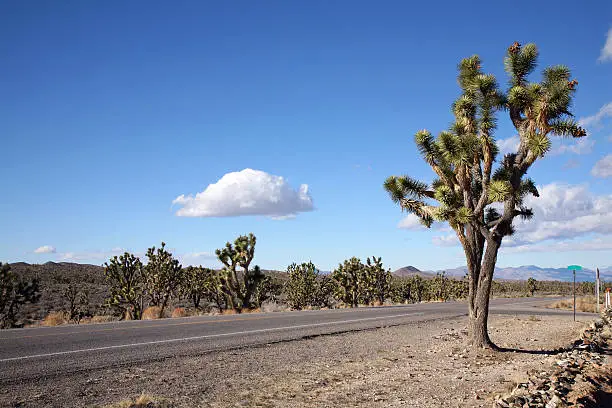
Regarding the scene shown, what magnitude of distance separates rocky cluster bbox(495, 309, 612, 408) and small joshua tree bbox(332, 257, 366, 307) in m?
32.1

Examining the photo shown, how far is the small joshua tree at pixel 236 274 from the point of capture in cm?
3036

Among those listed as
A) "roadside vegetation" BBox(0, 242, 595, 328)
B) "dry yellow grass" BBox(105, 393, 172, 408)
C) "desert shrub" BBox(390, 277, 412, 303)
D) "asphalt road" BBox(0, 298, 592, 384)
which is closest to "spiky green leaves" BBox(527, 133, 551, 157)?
"asphalt road" BBox(0, 298, 592, 384)

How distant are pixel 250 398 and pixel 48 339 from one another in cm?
738

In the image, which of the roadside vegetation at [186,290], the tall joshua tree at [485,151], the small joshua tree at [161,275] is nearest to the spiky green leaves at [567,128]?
the tall joshua tree at [485,151]

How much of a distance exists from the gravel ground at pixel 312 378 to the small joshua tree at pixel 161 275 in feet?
65.9

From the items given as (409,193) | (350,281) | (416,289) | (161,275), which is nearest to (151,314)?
(161,275)

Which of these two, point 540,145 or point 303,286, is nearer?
point 540,145

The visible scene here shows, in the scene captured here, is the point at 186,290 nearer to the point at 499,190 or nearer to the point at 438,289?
the point at 438,289

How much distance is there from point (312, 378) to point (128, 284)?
2539 cm

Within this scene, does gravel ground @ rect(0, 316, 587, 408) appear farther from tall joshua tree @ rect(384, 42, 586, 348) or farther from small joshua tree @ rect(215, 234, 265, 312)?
small joshua tree @ rect(215, 234, 265, 312)

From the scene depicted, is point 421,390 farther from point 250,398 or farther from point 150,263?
point 150,263

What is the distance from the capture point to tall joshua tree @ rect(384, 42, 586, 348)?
10.9 m

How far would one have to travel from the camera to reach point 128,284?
31.4 meters

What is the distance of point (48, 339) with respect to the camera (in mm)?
12203
